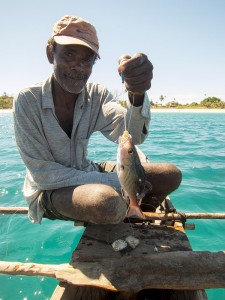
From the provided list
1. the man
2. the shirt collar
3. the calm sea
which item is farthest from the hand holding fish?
the calm sea

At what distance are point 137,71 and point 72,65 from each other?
86cm

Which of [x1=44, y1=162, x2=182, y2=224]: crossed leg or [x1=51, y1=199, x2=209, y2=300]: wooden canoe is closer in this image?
[x1=51, y1=199, x2=209, y2=300]: wooden canoe

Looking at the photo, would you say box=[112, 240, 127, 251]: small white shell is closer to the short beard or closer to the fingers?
the fingers

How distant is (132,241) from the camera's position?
2.95 meters

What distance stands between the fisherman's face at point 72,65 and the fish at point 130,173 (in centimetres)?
96

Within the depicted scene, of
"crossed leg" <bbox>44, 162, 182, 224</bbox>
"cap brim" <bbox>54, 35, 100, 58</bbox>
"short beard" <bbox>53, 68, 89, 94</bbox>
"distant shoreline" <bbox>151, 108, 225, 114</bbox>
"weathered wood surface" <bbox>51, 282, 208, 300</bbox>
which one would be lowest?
"distant shoreline" <bbox>151, 108, 225, 114</bbox>

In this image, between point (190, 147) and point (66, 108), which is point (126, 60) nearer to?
point (66, 108)

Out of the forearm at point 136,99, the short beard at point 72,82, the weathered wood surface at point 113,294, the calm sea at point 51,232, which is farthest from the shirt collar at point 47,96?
the calm sea at point 51,232

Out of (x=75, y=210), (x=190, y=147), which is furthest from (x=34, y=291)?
(x=190, y=147)

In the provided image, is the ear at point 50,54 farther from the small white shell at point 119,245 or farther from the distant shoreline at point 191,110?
the distant shoreline at point 191,110

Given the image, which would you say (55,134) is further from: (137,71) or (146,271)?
(146,271)

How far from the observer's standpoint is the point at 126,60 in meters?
2.68

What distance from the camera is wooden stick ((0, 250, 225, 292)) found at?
2412 millimetres

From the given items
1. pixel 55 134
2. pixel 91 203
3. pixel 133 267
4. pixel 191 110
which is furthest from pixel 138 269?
pixel 191 110
